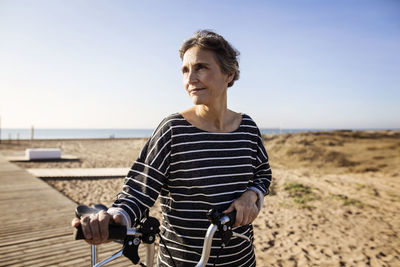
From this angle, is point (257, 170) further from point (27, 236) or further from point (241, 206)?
point (27, 236)

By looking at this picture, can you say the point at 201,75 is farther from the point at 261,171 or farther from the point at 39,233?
the point at 39,233

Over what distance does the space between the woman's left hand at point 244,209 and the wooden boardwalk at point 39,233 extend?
9.43 ft

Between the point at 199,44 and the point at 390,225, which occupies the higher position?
the point at 199,44

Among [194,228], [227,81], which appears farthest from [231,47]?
[194,228]

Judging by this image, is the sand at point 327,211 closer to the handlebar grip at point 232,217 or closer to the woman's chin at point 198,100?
the handlebar grip at point 232,217

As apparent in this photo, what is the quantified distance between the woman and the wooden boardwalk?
270cm

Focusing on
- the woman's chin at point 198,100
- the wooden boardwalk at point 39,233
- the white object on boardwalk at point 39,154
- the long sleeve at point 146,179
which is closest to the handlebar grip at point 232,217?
the long sleeve at point 146,179

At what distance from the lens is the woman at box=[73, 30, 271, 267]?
123 cm

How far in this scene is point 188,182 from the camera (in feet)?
4.20

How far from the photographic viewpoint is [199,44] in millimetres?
1325

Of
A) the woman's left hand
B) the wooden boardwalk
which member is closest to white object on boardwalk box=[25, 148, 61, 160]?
the wooden boardwalk

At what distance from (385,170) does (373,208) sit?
7.39 meters

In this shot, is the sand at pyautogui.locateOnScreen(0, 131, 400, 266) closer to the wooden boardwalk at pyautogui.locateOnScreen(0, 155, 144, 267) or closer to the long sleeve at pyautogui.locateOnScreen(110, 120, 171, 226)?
the wooden boardwalk at pyautogui.locateOnScreen(0, 155, 144, 267)

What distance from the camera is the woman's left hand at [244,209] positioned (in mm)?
1241
